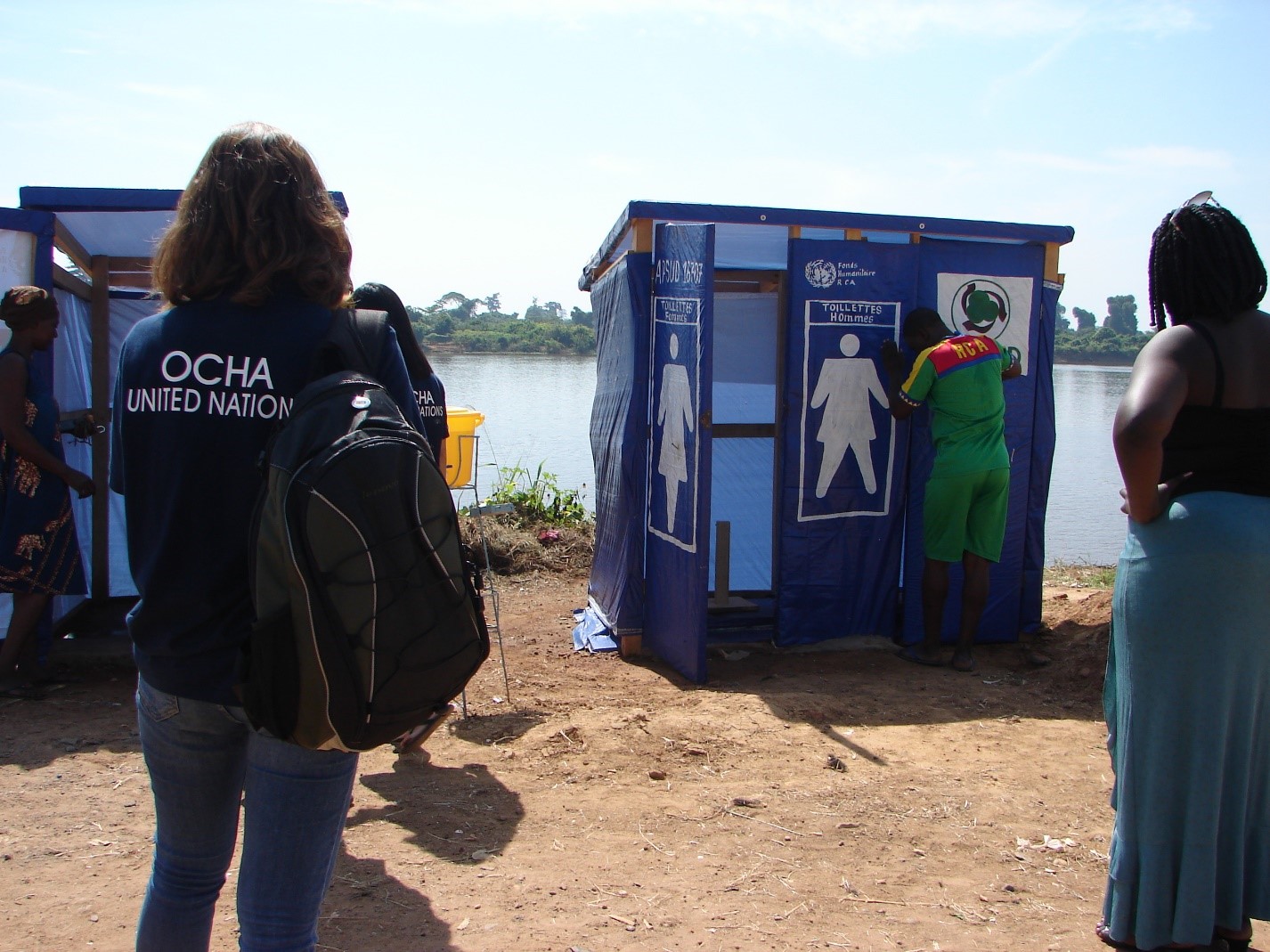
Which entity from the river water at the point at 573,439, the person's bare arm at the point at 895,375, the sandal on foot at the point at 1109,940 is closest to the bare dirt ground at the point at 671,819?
the sandal on foot at the point at 1109,940

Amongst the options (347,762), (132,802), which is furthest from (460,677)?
(132,802)

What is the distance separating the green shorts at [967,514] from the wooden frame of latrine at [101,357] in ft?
15.6

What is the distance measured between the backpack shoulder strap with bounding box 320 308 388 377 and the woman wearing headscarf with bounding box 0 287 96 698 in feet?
Answer: 12.1

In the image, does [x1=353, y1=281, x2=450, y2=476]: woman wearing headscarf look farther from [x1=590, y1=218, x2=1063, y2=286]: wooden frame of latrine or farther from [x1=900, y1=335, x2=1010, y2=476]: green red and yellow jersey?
[x1=900, y1=335, x2=1010, y2=476]: green red and yellow jersey

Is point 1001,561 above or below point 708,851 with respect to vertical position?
above

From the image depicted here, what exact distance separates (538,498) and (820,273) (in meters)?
5.07

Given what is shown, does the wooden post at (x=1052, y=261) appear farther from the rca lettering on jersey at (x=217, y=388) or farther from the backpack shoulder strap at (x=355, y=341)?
the rca lettering on jersey at (x=217, y=388)

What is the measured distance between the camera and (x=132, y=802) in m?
3.86

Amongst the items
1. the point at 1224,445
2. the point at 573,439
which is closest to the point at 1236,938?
the point at 1224,445

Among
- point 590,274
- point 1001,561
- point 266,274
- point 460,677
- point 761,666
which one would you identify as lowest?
point 761,666

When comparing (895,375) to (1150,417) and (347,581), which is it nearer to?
(1150,417)

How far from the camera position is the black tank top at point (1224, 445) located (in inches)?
99.0

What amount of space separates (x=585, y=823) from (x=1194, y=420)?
2.36 metres

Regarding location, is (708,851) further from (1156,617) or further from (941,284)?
(941,284)
